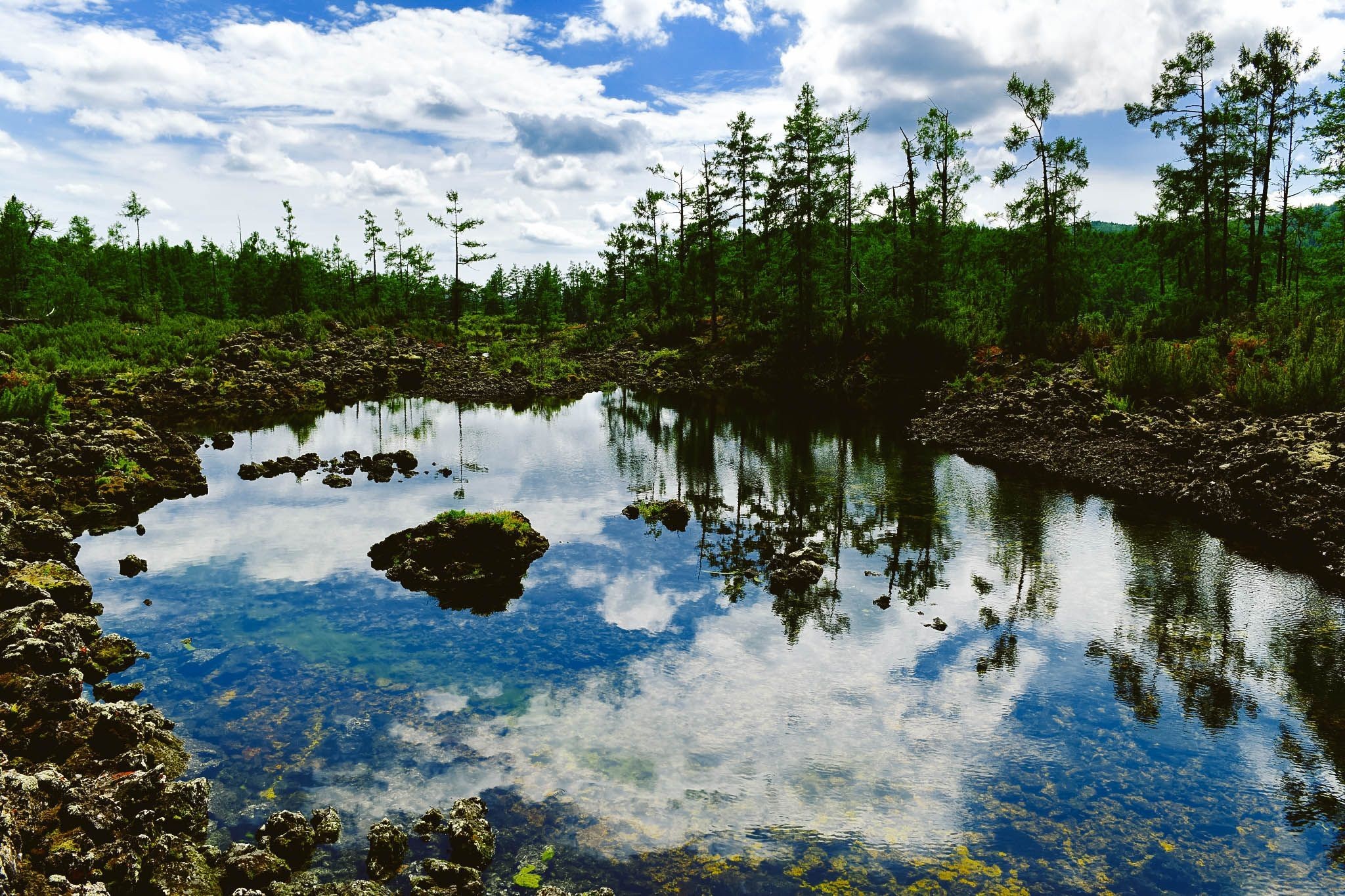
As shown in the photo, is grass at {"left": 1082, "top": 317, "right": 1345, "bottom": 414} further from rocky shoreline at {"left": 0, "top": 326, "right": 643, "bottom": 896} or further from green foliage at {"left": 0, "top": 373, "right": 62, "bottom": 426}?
green foliage at {"left": 0, "top": 373, "right": 62, "bottom": 426}

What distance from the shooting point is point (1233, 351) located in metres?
28.0

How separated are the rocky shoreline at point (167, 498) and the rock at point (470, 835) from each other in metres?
0.33

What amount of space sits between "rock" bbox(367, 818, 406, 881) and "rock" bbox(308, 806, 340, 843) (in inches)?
15.5

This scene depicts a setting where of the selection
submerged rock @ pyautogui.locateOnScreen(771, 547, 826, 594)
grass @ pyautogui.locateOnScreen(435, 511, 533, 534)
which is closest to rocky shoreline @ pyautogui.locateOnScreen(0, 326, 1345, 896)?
grass @ pyautogui.locateOnScreen(435, 511, 533, 534)

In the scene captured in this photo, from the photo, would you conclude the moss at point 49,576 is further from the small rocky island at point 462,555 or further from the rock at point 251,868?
the rock at point 251,868

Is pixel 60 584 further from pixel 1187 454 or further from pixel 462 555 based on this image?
pixel 1187 454

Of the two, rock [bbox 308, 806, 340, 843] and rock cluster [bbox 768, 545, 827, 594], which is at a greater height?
rock cluster [bbox 768, 545, 827, 594]

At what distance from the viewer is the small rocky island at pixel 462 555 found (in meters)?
15.6

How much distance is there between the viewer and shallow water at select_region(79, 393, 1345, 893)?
7.93m

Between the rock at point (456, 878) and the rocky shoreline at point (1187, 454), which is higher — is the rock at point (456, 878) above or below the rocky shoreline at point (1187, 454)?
below

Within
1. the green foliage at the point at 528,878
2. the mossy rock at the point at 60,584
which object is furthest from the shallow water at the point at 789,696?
the mossy rock at the point at 60,584

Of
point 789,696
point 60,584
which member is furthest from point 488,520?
point 789,696

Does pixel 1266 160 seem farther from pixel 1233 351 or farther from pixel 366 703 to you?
pixel 366 703

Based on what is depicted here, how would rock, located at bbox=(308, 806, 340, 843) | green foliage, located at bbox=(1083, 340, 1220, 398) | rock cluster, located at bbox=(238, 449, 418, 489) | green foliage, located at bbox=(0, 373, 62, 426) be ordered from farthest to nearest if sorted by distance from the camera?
green foliage, located at bbox=(1083, 340, 1220, 398) < rock cluster, located at bbox=(238, 449, 418, 489) < green foliage, located at bbox=(0, 373, 62, 426) < rock, located at bbox=(308, 806, 340, 843)
